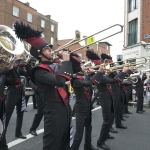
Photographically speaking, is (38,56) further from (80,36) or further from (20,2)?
(20,2)

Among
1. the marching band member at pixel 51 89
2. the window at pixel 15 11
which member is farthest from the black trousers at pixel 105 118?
the window at pixel 15 11

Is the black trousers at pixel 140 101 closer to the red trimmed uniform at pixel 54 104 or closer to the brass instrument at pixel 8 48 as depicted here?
the brass instrument at pixel 8 48

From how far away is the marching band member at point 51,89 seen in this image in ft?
9.01

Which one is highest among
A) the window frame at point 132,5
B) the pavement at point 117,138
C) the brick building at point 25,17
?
the brick building at point 25,17

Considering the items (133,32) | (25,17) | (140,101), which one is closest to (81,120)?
(140,101)

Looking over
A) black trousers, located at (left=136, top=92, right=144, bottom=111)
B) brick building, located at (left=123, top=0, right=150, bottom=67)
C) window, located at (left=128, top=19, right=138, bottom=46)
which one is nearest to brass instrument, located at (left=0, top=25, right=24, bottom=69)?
black trousers, located at (left=136, top=92, right=144, bottom=111)

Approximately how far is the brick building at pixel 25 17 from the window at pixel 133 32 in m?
10.2

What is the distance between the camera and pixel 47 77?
2.77 metres

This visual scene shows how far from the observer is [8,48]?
3.67m

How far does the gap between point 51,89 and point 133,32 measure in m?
15.9

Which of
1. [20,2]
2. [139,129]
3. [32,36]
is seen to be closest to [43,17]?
[20,2]

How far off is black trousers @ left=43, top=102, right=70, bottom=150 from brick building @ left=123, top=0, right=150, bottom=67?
13.6 meters

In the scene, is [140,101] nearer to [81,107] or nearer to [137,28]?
[81,107]

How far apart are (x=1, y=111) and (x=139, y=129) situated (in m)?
4.08
